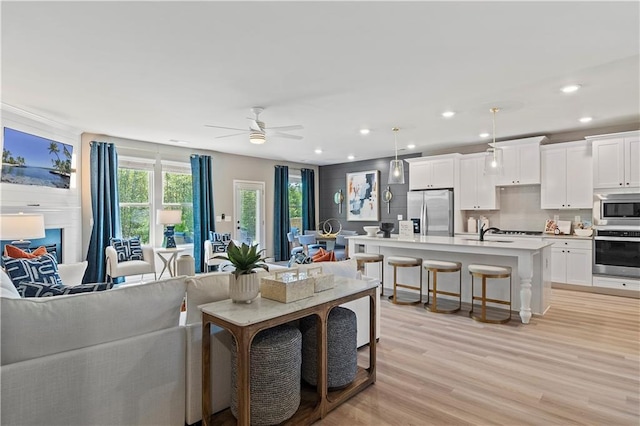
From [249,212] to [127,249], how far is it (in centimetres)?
305

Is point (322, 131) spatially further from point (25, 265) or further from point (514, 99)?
point (25, 265)

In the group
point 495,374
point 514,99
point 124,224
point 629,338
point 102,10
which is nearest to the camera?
point 102,10

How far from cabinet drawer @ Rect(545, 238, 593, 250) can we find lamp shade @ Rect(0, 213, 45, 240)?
23.6ft

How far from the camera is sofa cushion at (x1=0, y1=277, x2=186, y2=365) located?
60.8 inches

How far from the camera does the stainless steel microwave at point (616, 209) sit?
4.95 meters

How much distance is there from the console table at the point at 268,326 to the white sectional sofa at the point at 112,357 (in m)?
0.13

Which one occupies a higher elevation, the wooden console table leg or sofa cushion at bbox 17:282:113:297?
sofa cushion at bbox 17:282:113:297

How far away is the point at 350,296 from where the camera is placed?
7.82 feet

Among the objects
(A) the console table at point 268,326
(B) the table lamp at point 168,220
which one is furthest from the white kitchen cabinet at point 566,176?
(B) the table lamp at point 168,220

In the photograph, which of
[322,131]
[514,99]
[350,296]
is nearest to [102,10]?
[350,296]

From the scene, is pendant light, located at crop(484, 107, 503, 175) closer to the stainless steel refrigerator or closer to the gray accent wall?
the stainless steel refrigerator

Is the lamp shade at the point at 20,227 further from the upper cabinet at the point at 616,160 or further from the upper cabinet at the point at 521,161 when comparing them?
the upper cabinet at the point at 616,160

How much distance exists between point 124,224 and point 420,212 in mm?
5788

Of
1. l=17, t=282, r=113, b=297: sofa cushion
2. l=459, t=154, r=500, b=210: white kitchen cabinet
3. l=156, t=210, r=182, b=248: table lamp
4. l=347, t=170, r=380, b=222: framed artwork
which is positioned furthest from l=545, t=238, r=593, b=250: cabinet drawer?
l=156, t=210, r=182, b=248: table lamp
